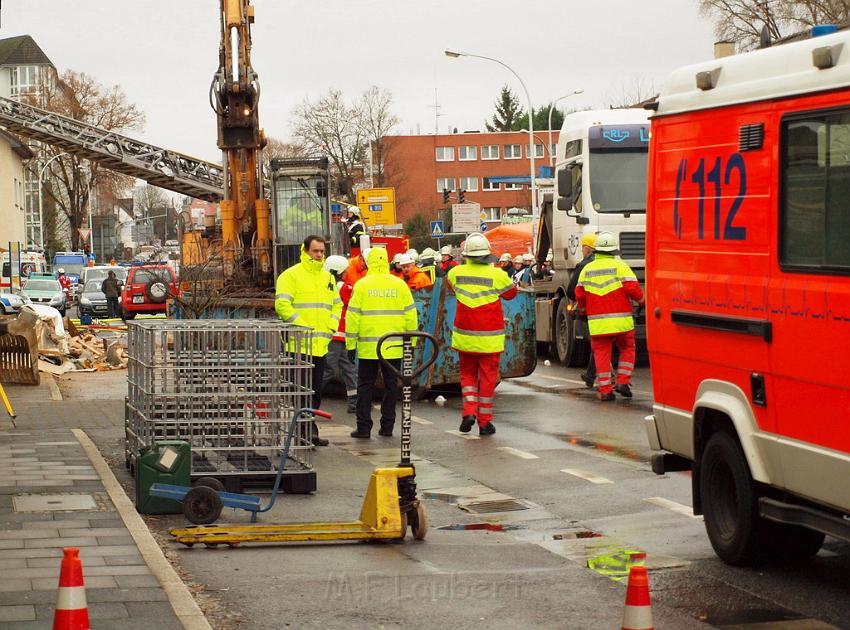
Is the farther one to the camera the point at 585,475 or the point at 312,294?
the point at 312,294

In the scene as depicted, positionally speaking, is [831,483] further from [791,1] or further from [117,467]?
[791,1]

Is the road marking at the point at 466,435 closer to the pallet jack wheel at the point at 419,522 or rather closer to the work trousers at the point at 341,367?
the work trousers at the point at 341,367

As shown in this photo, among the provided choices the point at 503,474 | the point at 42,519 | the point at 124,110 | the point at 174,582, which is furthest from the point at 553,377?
the point at 124,110

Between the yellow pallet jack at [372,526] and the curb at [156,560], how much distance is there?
11.4 inches

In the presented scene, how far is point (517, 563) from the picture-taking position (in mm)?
7875

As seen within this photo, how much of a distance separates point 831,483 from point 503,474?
196 inches

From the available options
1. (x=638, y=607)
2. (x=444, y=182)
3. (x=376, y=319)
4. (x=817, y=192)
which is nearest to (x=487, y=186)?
(x=444, y=182)

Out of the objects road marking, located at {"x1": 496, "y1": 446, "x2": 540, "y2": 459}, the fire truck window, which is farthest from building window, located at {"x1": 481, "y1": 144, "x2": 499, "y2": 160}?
the fire truck window

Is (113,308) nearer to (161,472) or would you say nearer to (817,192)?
(161,472)

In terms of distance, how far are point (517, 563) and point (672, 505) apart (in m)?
2.06

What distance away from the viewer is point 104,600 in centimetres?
655

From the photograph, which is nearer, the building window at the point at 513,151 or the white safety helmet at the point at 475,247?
the white safety helmet at the point at 475,247

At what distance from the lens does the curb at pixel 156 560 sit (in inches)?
248

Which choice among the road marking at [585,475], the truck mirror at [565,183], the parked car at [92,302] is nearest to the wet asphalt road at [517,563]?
the road marking at [585,475]
